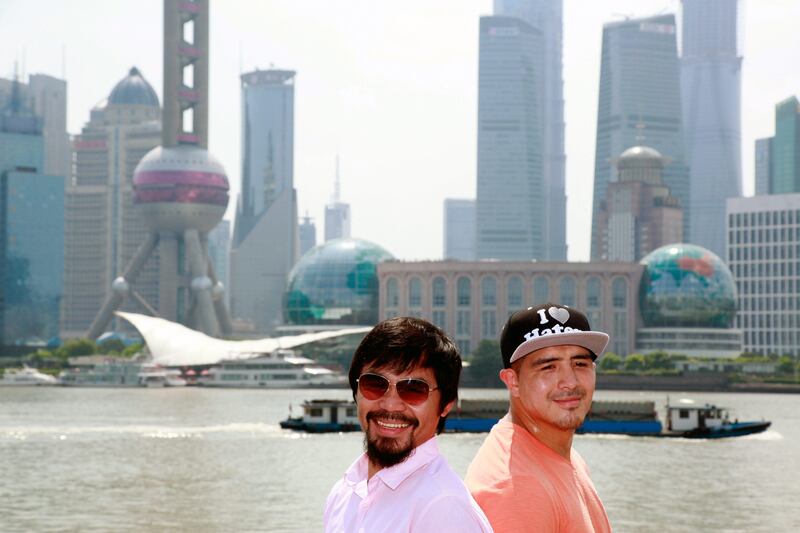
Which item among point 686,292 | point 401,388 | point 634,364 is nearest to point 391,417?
point 401,388

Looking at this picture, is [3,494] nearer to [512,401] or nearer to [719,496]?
[719,496]

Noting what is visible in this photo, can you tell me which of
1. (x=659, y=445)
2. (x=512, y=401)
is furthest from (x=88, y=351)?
(x=512, y=401)

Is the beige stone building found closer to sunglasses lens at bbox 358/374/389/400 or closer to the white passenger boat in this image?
the white passenger boat

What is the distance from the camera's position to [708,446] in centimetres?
7931

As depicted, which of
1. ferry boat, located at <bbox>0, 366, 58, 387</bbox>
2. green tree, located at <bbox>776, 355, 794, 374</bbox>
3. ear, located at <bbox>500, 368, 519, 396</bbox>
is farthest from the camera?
green tree, located at <bbox>776, 355, 794, 374</bbox>

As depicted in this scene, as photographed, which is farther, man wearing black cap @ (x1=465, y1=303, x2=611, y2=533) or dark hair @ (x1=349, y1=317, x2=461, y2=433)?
man wearing black cap @ (x1=465, y1=303, x2=611, y2=533)

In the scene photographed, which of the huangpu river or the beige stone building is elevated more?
the beige stone building

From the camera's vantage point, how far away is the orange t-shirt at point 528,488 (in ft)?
23.9

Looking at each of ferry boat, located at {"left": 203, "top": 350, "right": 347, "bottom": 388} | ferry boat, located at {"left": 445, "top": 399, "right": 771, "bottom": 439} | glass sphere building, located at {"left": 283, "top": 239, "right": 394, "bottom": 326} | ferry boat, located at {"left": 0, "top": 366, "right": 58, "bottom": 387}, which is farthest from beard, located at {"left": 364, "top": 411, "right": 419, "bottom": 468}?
glass sphere building, located at {"left": 283, "top": 239, "right": 394, "bottom": 326}

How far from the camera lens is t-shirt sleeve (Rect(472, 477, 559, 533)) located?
285 inches

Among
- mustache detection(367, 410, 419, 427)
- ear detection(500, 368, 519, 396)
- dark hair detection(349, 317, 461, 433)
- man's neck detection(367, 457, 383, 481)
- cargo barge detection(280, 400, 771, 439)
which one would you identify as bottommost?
cargo barge detection(280, 400, 771, 439)

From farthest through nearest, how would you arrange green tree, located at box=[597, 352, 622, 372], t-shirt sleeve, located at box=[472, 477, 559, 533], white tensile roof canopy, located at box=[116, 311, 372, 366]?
white tensile roof canopy, located at box=[116, 311, 372, 366]
green tree, located at box=[597, 352, 622, 372]
t-shirt sleeve, located at box=[472, 477, 559, 533]

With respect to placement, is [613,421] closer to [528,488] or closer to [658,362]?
[528,488]

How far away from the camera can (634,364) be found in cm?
16850
